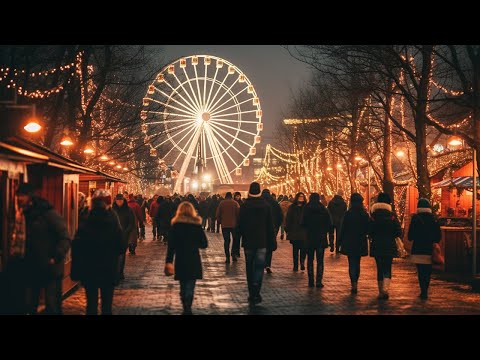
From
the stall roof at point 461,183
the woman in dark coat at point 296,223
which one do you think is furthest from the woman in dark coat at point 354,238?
the stall roof at point 461,183

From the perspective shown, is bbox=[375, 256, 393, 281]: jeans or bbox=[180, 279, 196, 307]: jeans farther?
bbox=[375, 256, 393, 281]: jeans

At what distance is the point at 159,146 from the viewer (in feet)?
186

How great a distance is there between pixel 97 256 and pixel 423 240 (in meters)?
7.09

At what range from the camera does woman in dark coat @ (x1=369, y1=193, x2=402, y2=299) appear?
16375 mm

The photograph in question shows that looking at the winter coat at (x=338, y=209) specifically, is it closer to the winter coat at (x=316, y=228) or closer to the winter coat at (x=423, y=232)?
the winter coat at (x=316, y=228)

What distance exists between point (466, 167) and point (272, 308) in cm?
2199

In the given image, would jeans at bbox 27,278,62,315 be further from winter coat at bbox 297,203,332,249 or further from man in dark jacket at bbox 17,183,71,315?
→ winter coat at bbox 297,203,332,249

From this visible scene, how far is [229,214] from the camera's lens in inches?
1025

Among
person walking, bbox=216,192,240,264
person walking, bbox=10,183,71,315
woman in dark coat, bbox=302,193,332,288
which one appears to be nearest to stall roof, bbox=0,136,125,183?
person walking, bbox=10,183,71,315

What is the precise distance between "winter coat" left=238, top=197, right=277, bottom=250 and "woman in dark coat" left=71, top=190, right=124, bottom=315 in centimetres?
397

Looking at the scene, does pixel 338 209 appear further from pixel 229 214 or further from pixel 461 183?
pixel 461 183
